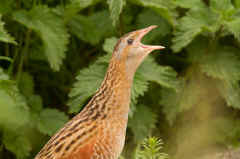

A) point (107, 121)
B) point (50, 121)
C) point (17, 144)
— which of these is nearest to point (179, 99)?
point (50, 121)

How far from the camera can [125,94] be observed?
2.84 meters

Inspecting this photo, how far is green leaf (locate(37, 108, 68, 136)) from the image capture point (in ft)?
13.5

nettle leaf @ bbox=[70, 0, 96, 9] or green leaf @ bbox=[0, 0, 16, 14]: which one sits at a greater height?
nettle leaf @ bbox=[70, 0, 96, 9]

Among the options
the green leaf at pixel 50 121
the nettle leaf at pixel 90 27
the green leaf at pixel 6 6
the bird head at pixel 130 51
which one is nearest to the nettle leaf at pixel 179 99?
the nettle leaf at pixel 90 27

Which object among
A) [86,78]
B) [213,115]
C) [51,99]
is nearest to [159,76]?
[86,78]

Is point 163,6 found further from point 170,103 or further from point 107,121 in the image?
point 107,121

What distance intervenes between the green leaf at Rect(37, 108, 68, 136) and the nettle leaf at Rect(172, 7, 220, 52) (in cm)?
121

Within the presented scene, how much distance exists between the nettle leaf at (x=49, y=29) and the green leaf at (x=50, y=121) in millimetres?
499

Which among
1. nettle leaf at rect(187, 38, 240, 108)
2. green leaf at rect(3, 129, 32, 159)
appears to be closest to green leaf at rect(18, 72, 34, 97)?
green leaf at rect(3, 129, 32, 159)

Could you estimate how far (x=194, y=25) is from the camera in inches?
166

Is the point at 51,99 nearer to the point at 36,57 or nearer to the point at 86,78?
the point at 36,57

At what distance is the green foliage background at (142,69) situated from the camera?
13.3 feet

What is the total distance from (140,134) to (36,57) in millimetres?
1219

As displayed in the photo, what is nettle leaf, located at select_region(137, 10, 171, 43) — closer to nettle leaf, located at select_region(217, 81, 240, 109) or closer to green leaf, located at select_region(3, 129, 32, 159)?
nettle leaf, located at select_region(217, 81, 240, 109)
